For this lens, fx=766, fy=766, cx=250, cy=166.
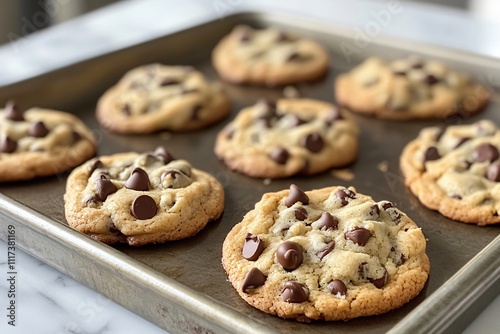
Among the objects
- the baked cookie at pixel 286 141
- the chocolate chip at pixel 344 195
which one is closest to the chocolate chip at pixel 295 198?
the chocolate chip at pixel 344 195

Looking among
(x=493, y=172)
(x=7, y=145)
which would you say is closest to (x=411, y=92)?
(x=493, y=172)

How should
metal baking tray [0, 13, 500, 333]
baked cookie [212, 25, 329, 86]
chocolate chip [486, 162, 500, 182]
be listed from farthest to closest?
1. baked cookie [212, 25, 329, 86]
2. chocolate chip [486, 162, 500, 182]
3. metal baking tray [0, 13, 500, 333]

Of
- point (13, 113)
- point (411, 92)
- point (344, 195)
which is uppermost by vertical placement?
point (13, 113)

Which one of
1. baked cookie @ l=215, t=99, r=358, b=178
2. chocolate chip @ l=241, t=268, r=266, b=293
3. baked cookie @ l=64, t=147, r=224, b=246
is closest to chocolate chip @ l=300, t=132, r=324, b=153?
baked cookie @ l=215, t=99, r=358, b=178

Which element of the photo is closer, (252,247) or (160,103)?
(252,247)

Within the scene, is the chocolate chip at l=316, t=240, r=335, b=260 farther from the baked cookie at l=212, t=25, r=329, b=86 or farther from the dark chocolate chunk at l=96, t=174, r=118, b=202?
the baked cookie at l=212, t=25, r=329, b=86

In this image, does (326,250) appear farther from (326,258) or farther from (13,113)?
(13,113)
